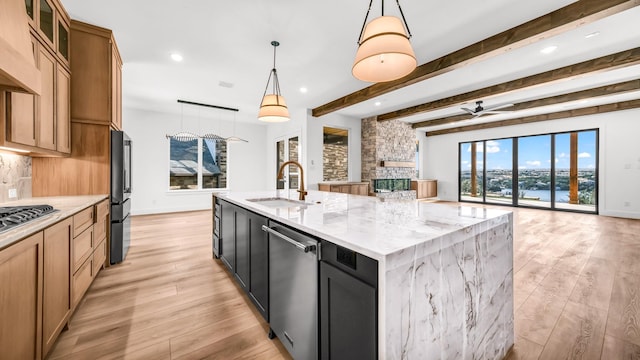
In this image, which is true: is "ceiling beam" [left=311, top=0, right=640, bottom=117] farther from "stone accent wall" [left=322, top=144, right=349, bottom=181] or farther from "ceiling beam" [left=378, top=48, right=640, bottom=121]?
"stone accent wall" [left=322, top=144, right=349, bottom=181]

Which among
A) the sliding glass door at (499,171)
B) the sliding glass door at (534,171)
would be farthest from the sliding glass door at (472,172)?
the sliding glass door at (534,171)

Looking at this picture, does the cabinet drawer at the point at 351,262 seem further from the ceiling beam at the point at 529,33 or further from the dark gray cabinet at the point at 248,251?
the ceiling beam at the point at 529,33

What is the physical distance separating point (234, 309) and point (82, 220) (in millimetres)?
1493

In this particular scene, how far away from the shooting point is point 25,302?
1.23m

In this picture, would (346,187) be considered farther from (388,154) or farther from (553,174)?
(553,174)

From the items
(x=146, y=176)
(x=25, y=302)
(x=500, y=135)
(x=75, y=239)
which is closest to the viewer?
(x=25, y=302)

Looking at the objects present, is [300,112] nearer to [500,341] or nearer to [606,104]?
[500,341]

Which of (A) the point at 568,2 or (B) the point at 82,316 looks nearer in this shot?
(B) the point at 82,316

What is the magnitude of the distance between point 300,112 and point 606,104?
7498mm

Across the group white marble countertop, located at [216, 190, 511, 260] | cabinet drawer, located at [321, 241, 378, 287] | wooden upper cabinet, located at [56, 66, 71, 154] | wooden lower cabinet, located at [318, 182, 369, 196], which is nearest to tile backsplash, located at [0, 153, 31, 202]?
wooden upper cabinet, located at [56, 66, 71, 154]

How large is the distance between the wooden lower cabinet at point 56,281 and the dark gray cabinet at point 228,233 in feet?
3.79

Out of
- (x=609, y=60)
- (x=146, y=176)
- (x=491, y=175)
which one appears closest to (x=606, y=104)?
(x=491, y=175)

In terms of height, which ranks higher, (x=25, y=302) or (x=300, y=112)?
(x=300, y=112)

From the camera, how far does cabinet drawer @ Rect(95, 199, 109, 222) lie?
257 centimetres
